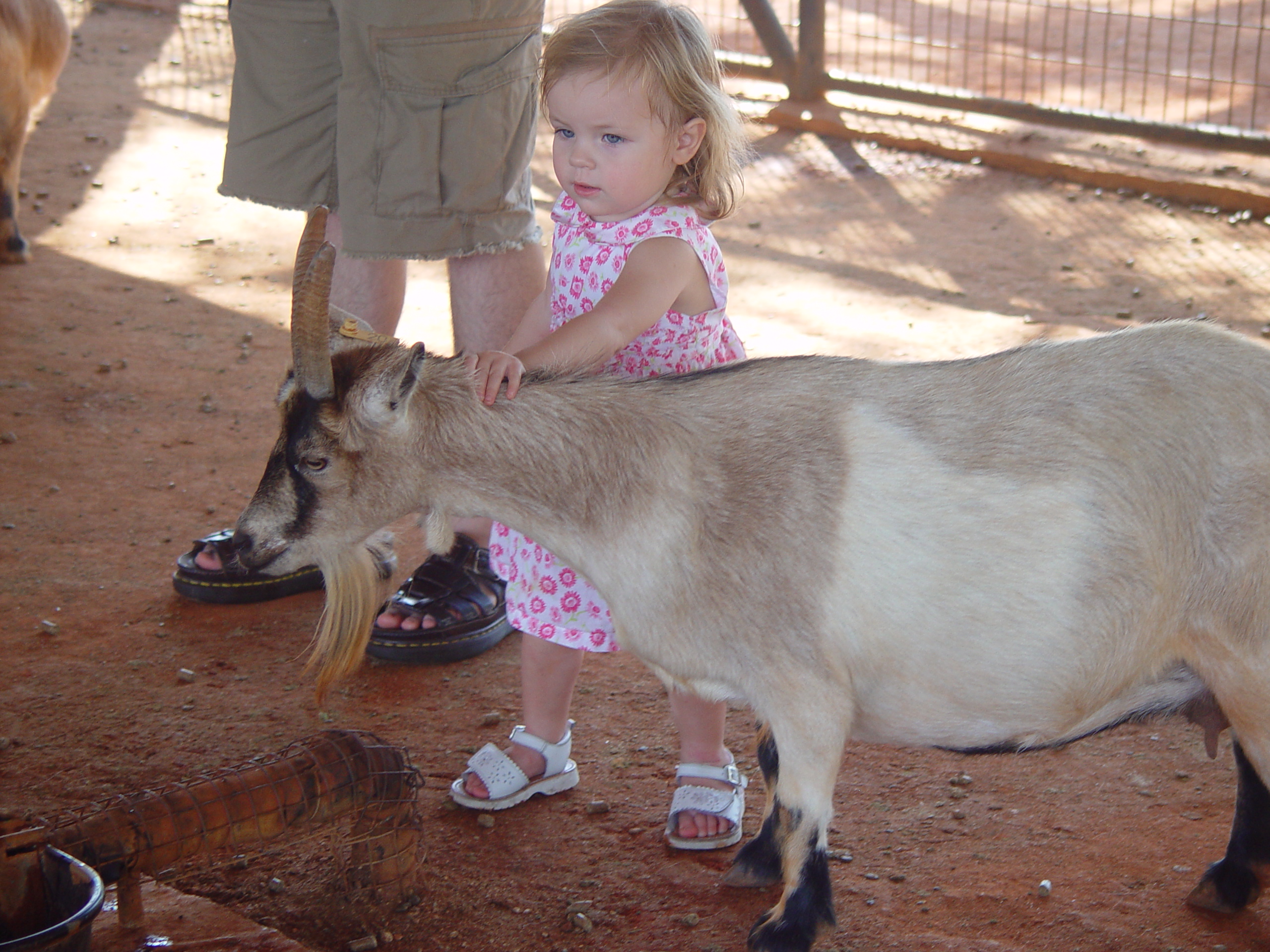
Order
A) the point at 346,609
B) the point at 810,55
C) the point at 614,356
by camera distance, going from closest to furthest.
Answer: the point at 346,609 → the point at 614,356 → the point at 810,55

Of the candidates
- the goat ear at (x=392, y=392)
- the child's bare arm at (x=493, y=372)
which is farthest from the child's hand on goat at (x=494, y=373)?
the goat ear at (x=392, y=392)

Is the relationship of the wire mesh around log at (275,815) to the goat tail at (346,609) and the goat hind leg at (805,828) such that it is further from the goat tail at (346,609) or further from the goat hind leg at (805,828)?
the goat hind leg at (805,828)

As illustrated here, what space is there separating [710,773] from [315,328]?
128 centimetres

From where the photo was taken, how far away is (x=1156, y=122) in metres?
7.51

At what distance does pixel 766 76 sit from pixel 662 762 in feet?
23.1

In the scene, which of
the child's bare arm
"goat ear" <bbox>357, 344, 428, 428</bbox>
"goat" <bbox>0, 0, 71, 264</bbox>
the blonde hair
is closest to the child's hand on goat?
the child's bare arm

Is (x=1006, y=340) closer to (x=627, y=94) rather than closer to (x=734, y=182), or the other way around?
(x=734, y=182)

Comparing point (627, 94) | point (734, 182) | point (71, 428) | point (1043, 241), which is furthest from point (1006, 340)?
point (71, 428)

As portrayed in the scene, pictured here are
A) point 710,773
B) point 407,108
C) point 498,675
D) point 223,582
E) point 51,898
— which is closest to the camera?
point 51,898

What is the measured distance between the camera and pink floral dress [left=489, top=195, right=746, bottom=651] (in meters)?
2.54

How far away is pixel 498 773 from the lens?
107 inches

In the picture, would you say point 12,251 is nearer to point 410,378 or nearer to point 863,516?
point 410,378

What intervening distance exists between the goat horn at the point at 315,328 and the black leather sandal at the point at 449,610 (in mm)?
1217

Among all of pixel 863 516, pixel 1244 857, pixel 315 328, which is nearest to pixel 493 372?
pixel 315 328
